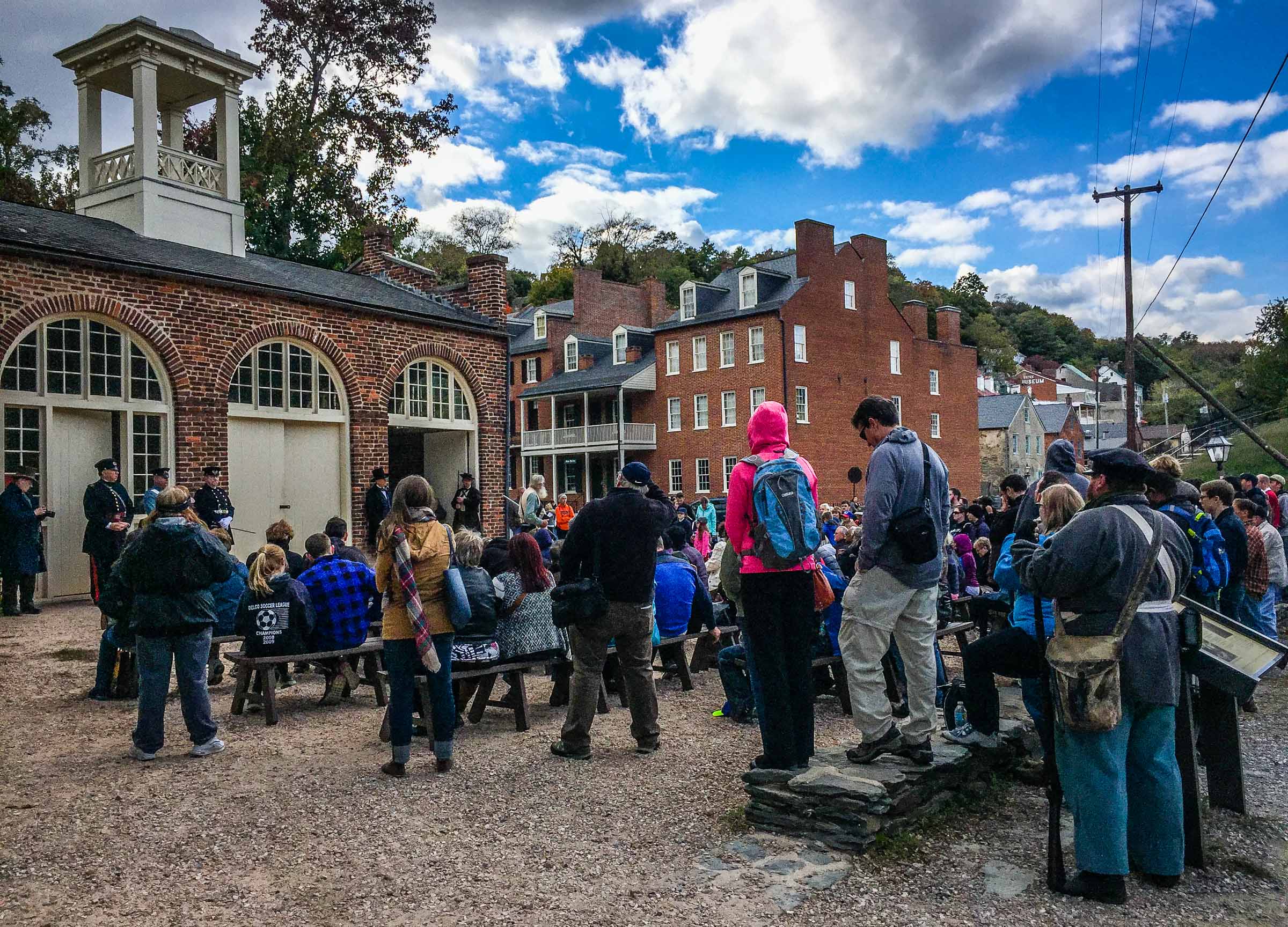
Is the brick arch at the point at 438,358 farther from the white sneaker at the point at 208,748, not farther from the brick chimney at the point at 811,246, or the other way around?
the brick chimney at the point at 811,246

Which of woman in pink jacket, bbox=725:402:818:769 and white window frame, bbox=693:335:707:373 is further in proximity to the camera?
white window frame, bbox=693:335:707:373

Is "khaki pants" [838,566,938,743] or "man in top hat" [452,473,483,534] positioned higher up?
"man in top hat" [452,473,483,534]

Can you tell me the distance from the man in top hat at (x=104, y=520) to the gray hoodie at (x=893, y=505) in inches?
347

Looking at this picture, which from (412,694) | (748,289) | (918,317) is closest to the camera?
(412,694)

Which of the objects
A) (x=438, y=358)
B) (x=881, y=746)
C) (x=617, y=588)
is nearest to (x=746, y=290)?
(x=438, y=358)

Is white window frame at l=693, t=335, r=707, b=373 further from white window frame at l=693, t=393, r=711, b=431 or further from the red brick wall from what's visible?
the red brick wall

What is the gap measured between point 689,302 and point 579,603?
35.0 meters

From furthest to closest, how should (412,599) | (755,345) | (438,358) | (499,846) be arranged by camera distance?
1. (755,345)
2. (438,358)
3. (412,599)
4. (499,846)

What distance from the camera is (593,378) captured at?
1642 inches

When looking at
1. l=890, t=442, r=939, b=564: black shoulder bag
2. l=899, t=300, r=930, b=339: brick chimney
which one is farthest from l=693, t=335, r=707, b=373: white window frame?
l=890, t=442, r=939, b=564: black shoulder bag

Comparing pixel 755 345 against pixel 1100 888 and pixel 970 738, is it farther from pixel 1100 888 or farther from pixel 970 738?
pixel 1100 888

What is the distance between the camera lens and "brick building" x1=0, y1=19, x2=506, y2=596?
1288cm

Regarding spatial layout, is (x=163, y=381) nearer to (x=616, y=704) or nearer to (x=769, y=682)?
(x=616, y=704)

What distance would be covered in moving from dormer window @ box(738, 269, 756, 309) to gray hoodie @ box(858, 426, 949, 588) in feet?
109
